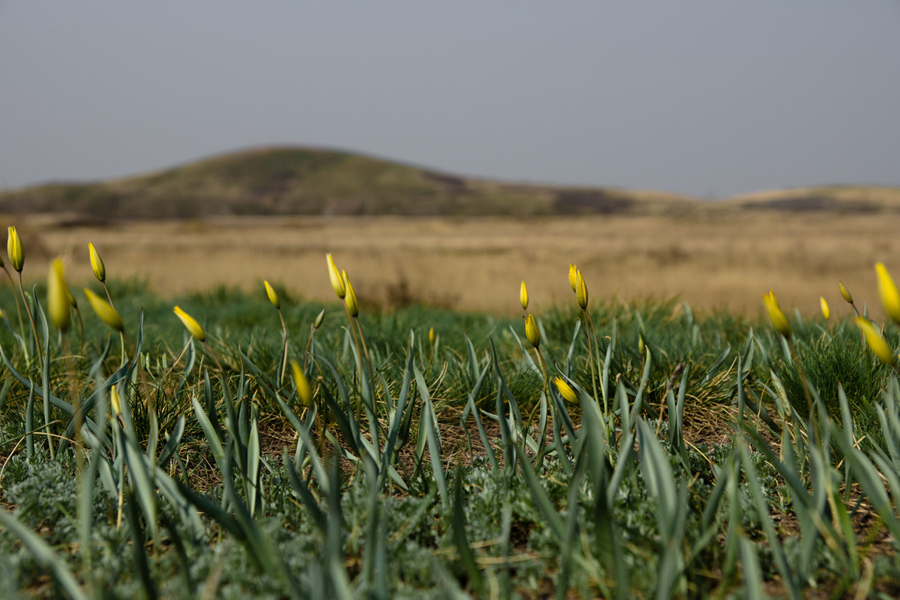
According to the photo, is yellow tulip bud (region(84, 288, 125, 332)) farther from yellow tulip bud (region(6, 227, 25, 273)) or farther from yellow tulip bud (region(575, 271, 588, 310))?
yellow tulip bud (region(575, 271, 588, 310))

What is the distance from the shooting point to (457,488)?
1.53 m

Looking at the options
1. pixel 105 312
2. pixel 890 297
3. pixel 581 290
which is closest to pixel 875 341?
pixel 890 297

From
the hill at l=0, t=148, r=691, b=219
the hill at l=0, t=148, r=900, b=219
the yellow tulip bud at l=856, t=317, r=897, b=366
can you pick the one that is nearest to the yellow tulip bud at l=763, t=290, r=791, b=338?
the yellow tulip bud at l=856, t=317, r=897, b=366

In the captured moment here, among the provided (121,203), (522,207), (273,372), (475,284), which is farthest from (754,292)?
Answer: (121,203)

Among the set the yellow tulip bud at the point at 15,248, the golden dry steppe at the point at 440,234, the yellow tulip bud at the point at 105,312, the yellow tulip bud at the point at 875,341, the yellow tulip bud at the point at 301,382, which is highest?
the yellow tulip bud at the point at 15,248

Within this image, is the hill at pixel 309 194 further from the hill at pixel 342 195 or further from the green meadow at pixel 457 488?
the green meadow at pixel 457 488

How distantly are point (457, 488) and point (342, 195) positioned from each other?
9699 cm

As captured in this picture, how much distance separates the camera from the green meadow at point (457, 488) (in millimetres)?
1435

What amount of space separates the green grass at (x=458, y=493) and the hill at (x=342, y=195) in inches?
2924

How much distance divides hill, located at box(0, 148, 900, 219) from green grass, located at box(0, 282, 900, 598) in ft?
244

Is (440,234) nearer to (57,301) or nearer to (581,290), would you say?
(581,290)

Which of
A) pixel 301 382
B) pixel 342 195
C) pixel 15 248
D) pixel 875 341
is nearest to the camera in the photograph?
pixel 875 341

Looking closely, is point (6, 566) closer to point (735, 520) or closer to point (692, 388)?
point (735, 520)

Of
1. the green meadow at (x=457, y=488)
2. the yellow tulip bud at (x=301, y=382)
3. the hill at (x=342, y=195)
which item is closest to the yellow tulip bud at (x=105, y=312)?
the green meadow at (x=457, y=488)
